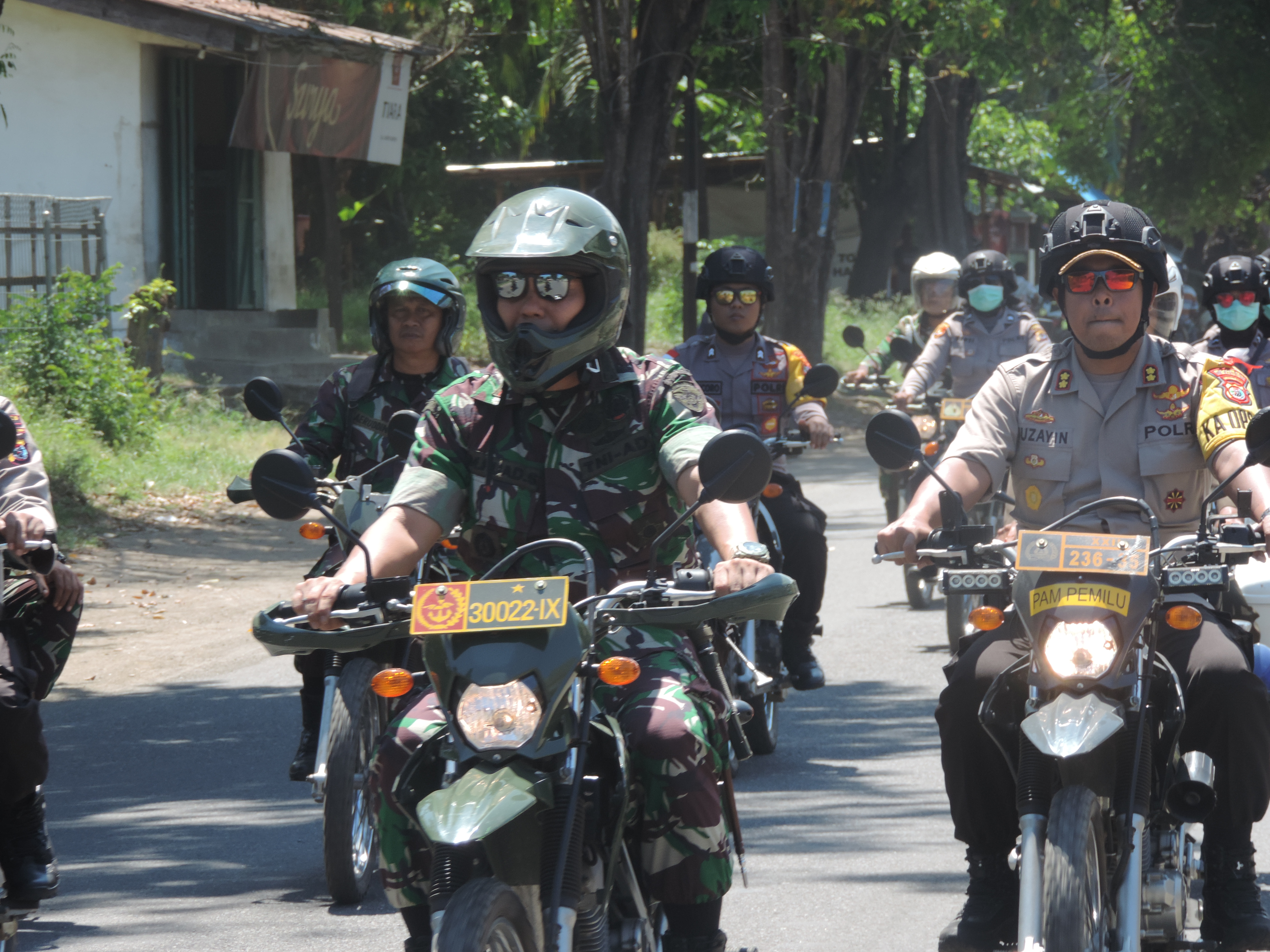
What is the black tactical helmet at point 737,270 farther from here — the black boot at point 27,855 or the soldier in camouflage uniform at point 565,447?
the black boot at point 27,855

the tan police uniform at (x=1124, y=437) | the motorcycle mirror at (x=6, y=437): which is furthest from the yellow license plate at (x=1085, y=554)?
the motorcycle mirror at (x=6, y=437)

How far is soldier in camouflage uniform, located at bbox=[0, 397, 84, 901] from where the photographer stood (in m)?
4.41

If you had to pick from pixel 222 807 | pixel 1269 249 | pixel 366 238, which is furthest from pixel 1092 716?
pixel 366 238

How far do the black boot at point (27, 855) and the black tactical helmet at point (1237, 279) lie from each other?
17.6ft

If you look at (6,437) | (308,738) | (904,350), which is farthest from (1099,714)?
(904,350)

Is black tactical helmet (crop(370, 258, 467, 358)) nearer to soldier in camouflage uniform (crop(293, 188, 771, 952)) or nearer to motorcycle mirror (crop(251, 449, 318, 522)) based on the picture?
soldier in camouflage uniform (crop(293, 188, 771, 952))

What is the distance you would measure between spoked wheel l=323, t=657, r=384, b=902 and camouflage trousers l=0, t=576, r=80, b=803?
2.99ft

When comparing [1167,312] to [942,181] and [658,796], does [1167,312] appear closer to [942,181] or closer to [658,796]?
[658,796]

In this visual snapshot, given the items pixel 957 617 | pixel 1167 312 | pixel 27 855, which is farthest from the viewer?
pixel 957 617

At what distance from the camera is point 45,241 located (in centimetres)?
1784

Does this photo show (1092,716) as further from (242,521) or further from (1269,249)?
(242,521)

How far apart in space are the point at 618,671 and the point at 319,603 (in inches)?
24.0

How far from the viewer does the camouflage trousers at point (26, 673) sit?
4.38 m

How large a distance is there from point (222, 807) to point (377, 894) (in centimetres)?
128
